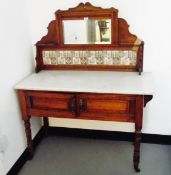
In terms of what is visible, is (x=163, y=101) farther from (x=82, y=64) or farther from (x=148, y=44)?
(x=82, y=64)

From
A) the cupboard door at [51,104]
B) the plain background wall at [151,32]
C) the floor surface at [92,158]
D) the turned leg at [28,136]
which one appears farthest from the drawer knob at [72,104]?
the plain background wall at [151,32]

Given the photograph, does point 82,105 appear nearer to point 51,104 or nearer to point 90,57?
point 51,104

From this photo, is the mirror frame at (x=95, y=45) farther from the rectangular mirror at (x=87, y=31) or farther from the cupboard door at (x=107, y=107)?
the cupboard door at (x=107, y=107)

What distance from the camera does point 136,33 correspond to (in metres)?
2.22

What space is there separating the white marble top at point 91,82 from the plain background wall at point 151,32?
0.58 feet

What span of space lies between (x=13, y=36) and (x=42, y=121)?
3.20ft

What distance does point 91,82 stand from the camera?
2.09 meters

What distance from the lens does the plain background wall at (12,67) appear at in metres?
2.00

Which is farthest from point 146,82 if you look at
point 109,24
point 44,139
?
point 44,139

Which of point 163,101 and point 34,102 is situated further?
point 163,101

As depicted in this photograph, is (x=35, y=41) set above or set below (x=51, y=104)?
above

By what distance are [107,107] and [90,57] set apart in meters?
0.55

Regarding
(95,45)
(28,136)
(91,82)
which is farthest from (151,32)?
(28,136)

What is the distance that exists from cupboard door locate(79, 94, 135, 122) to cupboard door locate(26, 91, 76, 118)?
0.09 metres
